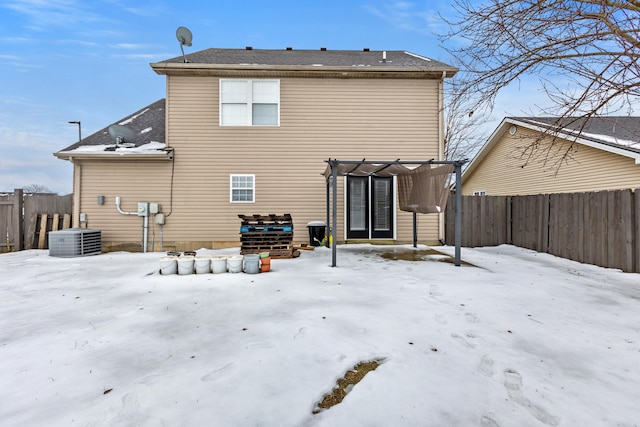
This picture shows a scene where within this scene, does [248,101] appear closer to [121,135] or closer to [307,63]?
[307,63]

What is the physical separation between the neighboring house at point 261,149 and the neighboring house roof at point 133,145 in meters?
0.10

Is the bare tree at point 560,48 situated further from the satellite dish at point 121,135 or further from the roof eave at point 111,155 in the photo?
the satellite dish at point 121,135

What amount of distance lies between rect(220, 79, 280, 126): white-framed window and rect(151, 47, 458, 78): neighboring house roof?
0.43 meters

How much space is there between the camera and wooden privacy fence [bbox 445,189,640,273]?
5.50 metres

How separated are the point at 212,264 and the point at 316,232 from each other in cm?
367

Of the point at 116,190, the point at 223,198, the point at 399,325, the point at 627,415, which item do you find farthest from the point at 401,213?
the point at 116,190

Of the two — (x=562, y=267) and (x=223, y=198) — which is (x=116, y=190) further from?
(x=562, y=267)

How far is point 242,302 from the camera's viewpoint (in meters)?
3.91

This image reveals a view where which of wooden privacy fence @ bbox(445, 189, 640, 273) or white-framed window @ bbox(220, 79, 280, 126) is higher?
white-framed window @ bbox(220, 79, 280, 126)

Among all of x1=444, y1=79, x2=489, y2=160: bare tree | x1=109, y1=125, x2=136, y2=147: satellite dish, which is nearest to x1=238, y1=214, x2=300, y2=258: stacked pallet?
x1=109, y1=125, x2=136, y2=147: satellite dish

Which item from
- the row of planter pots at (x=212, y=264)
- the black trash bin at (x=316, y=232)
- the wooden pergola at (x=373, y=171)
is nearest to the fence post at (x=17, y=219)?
the row of planter pots at (x=212, y=264)

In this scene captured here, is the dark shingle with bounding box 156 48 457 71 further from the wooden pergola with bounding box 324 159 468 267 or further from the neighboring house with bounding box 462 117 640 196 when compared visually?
the neighboring house with bounding box 462 117 640 196

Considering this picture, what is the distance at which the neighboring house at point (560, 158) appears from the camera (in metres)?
8.10

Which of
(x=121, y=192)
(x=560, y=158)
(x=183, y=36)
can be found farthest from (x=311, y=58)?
(x=560, y=158)
